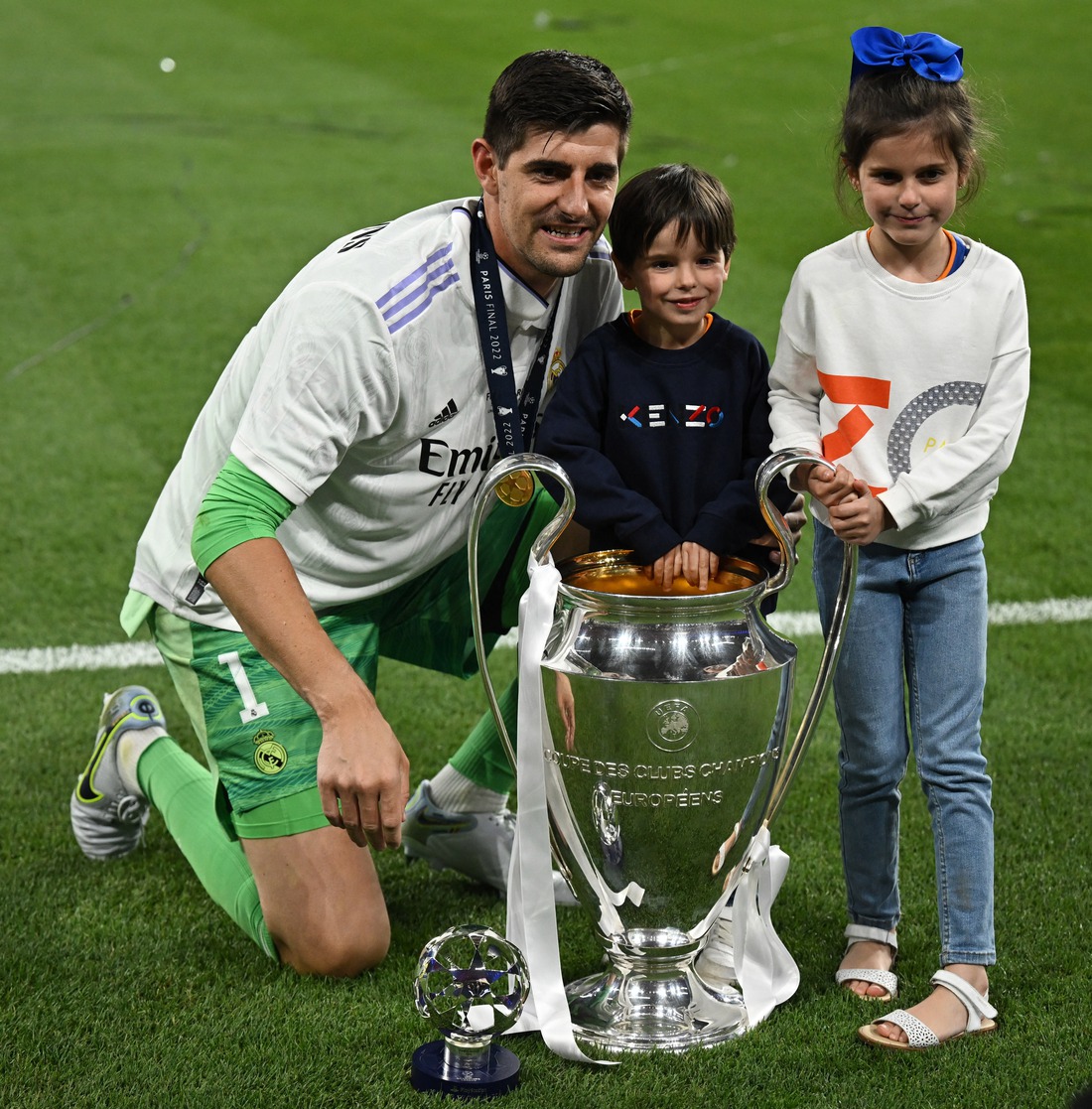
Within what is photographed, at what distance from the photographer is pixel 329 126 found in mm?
12047

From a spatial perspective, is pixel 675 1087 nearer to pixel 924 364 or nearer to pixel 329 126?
pixel 924 364

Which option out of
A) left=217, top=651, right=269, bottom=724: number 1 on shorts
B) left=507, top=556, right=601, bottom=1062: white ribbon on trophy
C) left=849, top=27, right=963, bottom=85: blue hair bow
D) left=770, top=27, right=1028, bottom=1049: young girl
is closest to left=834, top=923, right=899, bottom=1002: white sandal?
left=770, top=27, right=1028, bottom=1049: young girl

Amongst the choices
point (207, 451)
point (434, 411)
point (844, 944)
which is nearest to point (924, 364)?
point (434, 411)

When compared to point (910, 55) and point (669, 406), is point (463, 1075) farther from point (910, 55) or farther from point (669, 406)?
point (910, 55)

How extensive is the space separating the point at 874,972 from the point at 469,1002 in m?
0.71

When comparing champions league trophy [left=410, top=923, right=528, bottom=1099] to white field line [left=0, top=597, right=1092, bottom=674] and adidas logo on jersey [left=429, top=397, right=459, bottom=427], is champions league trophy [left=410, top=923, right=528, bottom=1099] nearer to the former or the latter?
adidas logo on jersey [left=429, top=397, right=459, bottom=427]

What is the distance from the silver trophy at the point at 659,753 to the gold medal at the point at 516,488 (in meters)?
0.08

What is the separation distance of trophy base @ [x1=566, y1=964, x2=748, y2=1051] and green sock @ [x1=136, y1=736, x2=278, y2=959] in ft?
1.87

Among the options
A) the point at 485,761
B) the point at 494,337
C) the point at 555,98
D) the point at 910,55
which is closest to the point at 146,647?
the point at 485,761

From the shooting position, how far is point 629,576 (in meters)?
2.46

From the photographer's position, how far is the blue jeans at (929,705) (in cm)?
247

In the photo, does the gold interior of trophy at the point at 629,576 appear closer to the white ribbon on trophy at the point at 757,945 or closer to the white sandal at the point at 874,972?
the white ribbon on trophy at the point at 757,945

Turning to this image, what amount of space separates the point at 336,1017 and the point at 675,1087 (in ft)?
1.76

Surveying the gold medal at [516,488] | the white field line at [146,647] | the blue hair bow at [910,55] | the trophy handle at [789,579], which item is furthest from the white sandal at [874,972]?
the white field line at [146,647]
